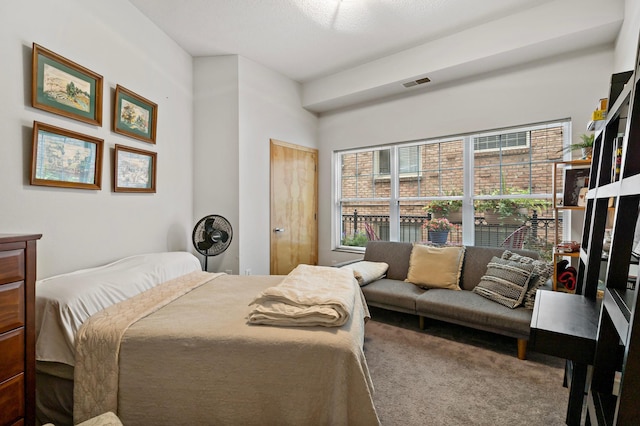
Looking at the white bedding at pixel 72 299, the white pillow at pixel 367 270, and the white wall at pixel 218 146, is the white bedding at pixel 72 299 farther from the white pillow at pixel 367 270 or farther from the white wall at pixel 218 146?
the white pillow at pixel 367 270

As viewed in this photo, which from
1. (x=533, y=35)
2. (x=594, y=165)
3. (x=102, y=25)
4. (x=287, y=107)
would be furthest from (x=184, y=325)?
(x=533, y=35)

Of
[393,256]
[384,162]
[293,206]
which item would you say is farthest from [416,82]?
[293,206]

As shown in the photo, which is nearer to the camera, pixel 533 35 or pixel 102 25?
pixel 102 25

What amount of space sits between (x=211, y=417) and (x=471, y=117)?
3.69 m

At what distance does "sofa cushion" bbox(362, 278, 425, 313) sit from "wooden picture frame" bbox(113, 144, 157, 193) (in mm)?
2421

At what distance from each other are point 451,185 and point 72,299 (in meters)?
3.74

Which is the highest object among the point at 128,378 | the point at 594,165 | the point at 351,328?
the point at 594,165

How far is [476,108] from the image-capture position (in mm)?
3428

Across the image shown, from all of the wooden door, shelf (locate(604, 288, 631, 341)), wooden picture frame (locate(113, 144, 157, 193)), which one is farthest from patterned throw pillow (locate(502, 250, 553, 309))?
wooden picture frame (locate(113, 144, 157, 193))

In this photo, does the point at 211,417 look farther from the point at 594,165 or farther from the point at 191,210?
the point at 191,210

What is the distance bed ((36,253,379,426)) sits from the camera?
135cm

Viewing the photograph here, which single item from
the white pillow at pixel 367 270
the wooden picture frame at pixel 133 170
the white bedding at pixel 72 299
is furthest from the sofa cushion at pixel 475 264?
the wooden picture frame at pixel 133 170

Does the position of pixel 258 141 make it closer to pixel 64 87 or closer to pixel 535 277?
pixel 64 87

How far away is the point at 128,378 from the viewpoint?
142cm
